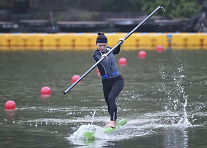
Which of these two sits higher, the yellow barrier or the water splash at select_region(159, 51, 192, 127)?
the yellow barrier

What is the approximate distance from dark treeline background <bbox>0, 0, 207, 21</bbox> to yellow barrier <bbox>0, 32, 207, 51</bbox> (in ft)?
20.2

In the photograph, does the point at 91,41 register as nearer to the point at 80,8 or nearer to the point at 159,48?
the point at 159,48

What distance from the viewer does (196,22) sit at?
33.9m

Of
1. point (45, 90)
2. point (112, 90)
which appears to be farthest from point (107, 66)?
point (45, 90)

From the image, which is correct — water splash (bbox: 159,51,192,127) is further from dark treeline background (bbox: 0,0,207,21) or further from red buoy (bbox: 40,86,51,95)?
dark treeline background (bbox: 0,0,207,21)

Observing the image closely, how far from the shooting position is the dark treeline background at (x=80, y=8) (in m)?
38.8

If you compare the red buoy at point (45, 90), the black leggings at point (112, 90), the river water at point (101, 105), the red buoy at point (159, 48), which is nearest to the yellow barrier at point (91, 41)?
the red buoy at point (159, 48)

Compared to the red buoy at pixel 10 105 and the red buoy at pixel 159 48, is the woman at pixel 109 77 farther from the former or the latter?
the red buoy at pixel 159 48

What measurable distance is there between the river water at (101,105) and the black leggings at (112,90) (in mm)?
420

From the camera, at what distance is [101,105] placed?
14250mm

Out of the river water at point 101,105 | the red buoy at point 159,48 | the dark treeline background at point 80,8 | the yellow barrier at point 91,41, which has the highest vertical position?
the dark treeline background at point 80,8

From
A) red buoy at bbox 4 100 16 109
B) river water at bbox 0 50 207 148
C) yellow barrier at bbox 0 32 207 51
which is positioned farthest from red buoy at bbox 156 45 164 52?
red buoy at bbox 4 100 16 109

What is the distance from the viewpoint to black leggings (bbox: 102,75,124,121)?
11164mm

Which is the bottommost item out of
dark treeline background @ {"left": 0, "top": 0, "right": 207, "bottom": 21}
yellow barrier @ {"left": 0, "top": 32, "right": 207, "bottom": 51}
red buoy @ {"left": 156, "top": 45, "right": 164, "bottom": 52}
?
red buoy @ {"left": 156, "top": 45, "right": 164, "bottom": 52}
